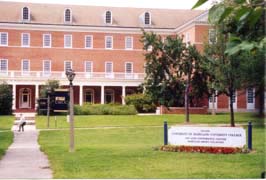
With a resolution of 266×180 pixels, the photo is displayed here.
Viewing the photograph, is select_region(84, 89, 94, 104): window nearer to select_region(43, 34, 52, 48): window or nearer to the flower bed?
select_region(43, 34, 52, 48): window

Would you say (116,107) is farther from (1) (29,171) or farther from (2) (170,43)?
(1) (29,171)

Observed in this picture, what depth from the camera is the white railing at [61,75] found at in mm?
57031

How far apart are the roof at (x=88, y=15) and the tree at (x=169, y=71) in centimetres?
1751

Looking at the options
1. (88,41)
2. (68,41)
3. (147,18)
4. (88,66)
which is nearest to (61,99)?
(88,66)

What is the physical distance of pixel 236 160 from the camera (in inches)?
555

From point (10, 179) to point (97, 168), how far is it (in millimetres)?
2402

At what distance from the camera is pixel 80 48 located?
62.3m

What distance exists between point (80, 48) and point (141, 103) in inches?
501

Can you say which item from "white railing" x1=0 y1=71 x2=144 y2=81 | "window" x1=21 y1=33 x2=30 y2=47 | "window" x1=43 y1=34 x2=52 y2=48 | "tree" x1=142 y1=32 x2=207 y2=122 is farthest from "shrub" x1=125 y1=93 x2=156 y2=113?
"window" x1=21 y1=33 x2=30 y2=47

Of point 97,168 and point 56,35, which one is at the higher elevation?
point 56,35

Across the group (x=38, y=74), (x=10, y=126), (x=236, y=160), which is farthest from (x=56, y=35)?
(x=236, y=160)

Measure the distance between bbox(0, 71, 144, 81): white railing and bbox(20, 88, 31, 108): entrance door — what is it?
304 centimetres

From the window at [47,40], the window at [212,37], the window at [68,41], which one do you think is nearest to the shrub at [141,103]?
the window at [68,41]

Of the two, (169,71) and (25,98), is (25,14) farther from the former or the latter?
(169,71)
